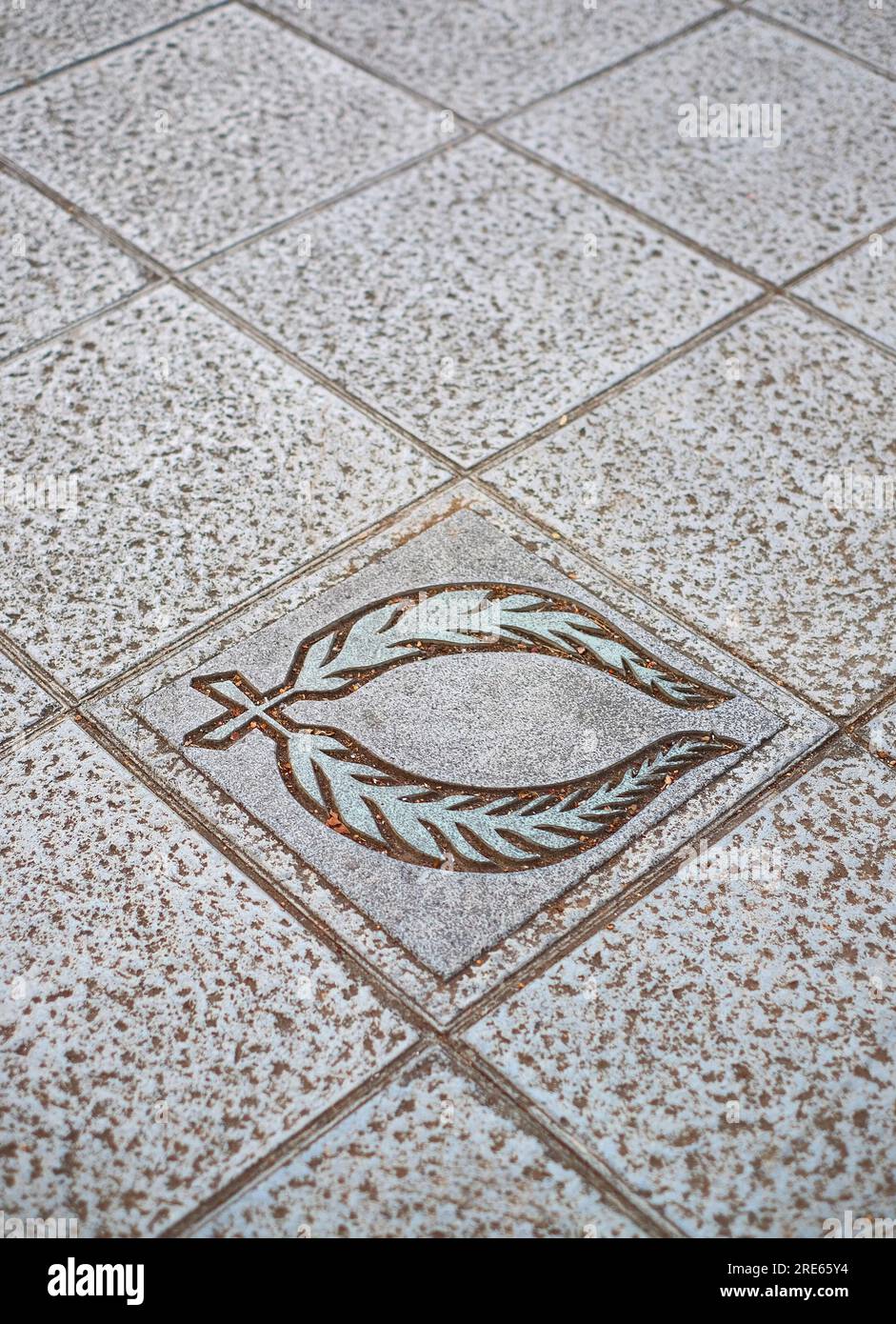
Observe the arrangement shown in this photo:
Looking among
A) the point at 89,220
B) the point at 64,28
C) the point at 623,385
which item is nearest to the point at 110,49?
the point at 64,28

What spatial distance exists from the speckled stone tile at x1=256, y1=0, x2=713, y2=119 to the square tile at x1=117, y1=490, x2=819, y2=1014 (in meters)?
2.00

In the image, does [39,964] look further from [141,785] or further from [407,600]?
[407,600]

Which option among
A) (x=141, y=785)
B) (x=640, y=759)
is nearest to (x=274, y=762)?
(x=141, y=785)

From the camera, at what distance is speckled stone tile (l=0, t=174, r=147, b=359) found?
296 cm

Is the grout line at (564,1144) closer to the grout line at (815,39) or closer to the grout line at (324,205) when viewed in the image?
the grout line at (324,205)

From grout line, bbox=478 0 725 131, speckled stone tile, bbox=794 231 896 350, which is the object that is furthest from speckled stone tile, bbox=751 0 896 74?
speckled stone tile, bbox=794 231 896 350

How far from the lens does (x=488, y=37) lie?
383 centimetres

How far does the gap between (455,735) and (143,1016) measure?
2.41ft

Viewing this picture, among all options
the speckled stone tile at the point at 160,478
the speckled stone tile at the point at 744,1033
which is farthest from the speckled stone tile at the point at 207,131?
the speckled stone tile at the point at 744,1033

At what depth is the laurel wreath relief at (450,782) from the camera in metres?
2.03

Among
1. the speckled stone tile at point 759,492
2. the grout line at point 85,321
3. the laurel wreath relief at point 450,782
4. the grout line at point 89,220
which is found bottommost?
the laurel wreath relief at point 450,782

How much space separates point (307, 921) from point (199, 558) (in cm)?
89

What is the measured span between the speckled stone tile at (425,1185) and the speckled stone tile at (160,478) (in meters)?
1.03

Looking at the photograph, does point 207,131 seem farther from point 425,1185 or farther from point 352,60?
point 425,1185
